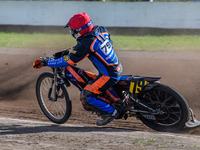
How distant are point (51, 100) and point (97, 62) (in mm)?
1308

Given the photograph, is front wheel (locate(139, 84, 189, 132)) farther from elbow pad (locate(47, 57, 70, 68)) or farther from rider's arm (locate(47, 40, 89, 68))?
elbow pad (locate(47, 57, 70, 68))

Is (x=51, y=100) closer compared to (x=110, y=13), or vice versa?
(x=51, y=100)

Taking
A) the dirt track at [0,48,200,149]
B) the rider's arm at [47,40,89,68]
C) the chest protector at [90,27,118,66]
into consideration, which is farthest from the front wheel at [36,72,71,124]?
the chest protector at [90,27,118,66]

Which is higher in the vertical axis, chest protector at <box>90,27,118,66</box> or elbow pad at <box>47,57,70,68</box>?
chest protector at <box>90,27,118,66</box>

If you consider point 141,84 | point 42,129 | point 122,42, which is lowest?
point 42,129

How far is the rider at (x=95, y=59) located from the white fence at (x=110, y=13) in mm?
15696

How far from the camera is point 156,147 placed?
15.4 feet

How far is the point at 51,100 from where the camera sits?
6.44 metres

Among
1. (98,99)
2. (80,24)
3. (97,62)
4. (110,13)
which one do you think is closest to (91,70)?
(98,99)

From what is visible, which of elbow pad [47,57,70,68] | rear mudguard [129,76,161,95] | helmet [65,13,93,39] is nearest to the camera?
helmet [65,13,93,39]

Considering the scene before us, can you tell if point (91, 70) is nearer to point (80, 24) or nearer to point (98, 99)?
point (98, 99)

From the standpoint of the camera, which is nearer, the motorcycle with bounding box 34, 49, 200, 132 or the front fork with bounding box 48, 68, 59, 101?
the motorcycle with bounding box 34, 49, 200, 132

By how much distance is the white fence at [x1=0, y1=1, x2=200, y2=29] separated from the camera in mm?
20578

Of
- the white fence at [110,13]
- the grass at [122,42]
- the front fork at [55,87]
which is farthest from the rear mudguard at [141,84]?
the white fence at [110,13]
